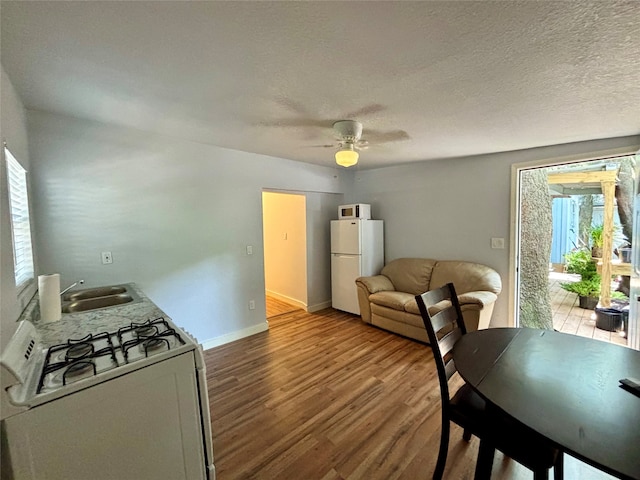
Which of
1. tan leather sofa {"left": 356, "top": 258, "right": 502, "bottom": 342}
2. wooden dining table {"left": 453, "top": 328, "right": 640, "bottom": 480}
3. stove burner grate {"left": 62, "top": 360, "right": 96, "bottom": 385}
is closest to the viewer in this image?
wooden dining table {"left": 453, "top": 328, "right": 640, "bottom": 480}

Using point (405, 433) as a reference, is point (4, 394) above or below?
above

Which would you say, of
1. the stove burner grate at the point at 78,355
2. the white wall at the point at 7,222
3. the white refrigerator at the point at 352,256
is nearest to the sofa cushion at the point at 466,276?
the white refrigerator at the point at 352,256

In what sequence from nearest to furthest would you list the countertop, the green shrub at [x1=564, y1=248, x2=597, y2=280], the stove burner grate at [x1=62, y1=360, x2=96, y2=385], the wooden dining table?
1. the wooden dining table
2. the stove burner grate at [x1=62, y1=360, x2=96, y2=385]
3. the countertop
4. the green shrub at [x1=564, y1=248, x2=597, y2=280]

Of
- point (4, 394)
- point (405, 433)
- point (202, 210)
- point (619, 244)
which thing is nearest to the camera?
point (4, 394)

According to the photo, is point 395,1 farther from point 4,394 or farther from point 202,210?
point 202,210

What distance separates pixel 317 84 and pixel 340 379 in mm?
2344

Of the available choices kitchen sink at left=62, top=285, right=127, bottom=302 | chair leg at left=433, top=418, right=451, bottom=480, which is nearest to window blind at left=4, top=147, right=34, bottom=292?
kitchen sink at left=62, top=285, right=127, bottom=302

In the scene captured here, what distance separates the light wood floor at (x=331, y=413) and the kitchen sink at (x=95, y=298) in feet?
3.41

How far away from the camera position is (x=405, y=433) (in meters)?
1.83

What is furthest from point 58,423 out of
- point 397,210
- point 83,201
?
point 397,210

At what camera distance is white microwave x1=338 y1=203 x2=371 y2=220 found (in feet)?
13.5

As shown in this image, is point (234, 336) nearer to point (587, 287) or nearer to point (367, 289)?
point (367, 289)

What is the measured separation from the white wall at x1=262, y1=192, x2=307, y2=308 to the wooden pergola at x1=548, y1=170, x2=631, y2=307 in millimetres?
3569

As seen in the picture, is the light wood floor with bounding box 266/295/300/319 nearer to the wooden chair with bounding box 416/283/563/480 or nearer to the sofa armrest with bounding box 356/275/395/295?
the sofa armrest with bounding box 356/275/395/295
